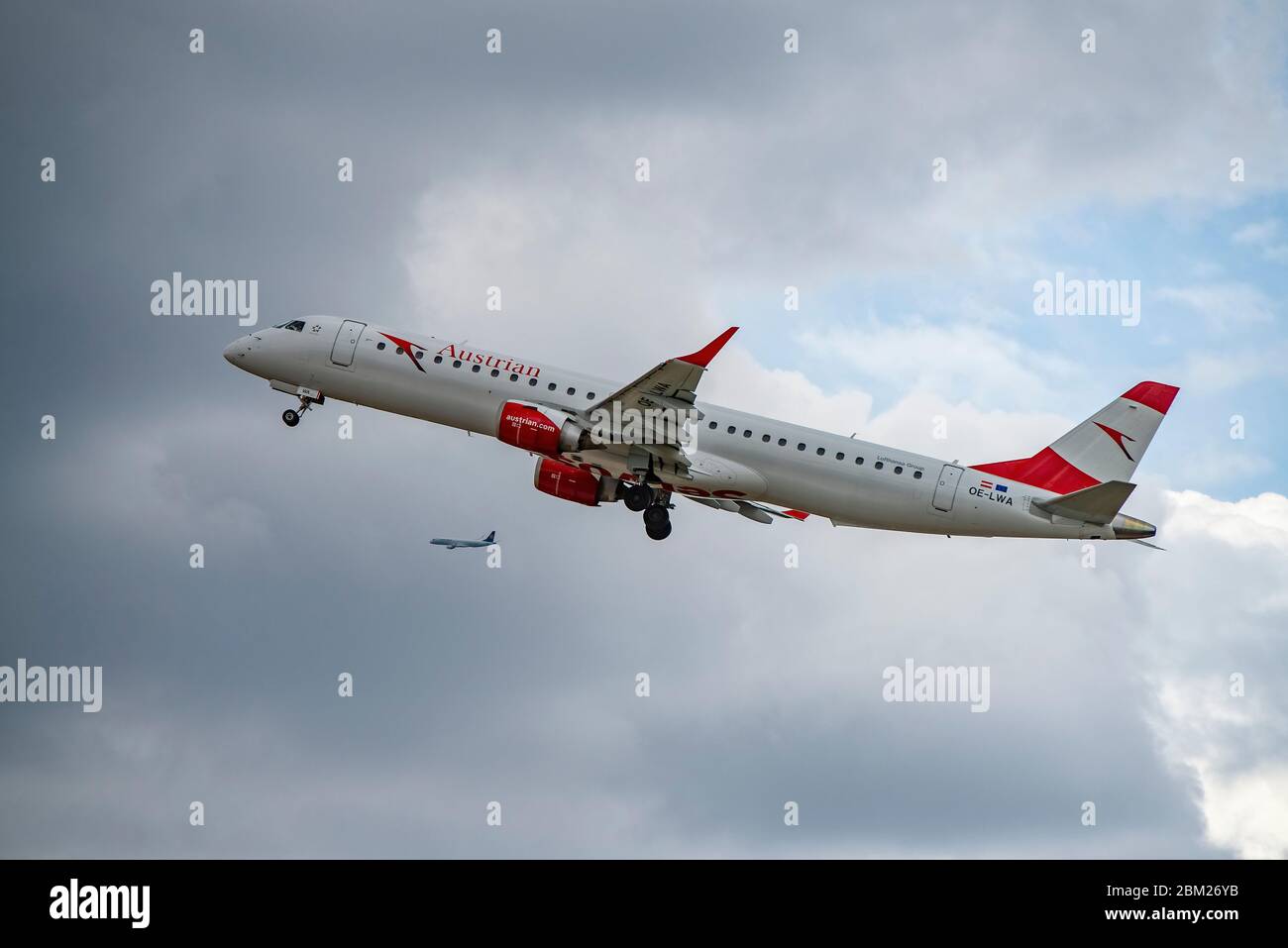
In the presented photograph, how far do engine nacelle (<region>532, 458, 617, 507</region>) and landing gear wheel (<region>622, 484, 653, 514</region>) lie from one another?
→ 130cm

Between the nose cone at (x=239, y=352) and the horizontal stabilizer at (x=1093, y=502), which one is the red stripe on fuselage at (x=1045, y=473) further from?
the nose cone at (x=239, y=352)

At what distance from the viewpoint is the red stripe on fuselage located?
62.1 meters

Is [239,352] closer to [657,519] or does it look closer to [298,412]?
[298,412]

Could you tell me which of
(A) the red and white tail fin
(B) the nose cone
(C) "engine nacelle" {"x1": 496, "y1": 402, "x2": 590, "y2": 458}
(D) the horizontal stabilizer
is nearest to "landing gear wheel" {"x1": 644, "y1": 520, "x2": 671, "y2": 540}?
(C) "engine nacelle" {"x1": 496, "y1": 402, "x2": 590, "y2": 458}

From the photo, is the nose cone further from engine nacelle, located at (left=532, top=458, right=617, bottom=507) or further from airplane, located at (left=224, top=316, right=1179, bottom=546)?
engine nacelle, located at (left=532, top=458, right=617, bottom=507)

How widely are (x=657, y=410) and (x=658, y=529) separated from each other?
635cm

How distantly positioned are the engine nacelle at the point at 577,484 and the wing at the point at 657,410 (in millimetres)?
4506

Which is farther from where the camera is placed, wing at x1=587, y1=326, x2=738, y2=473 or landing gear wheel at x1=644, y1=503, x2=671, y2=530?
landing gear wheel at x1=644, y1=503, x2=671, y2=530

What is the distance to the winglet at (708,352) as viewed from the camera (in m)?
54.2

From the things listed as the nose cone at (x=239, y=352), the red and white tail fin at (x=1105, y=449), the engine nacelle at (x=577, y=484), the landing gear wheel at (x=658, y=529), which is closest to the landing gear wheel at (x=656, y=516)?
the landing gear wheel at (x=658, y=529)
